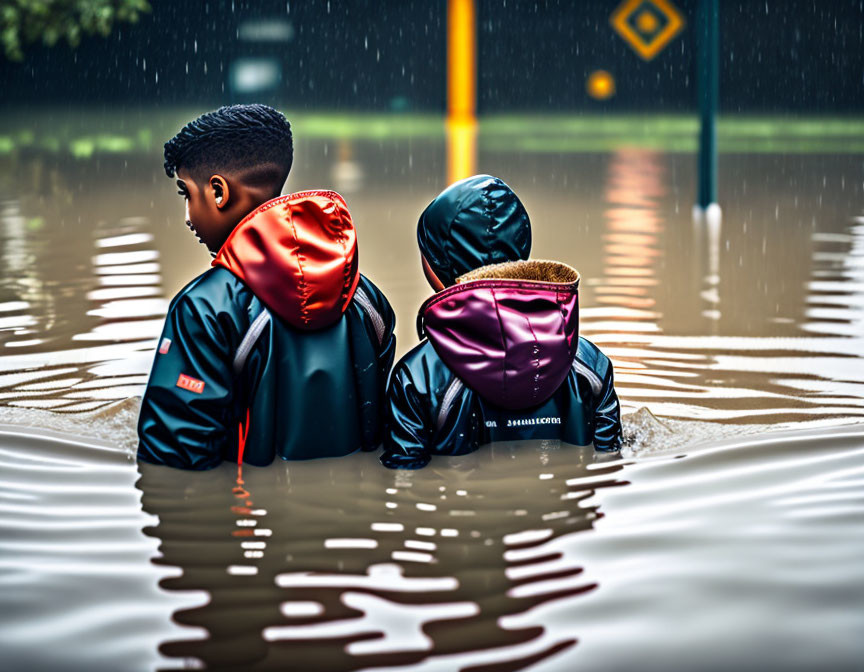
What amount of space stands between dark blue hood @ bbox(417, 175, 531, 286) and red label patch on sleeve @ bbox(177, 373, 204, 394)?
32.1 inches

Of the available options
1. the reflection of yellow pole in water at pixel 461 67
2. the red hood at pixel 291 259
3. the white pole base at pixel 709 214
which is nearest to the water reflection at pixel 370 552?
the red hood at pixel 291 259

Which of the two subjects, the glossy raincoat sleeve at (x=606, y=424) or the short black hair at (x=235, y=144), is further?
the glossy raincoat sleeve at (x=606, y=424)

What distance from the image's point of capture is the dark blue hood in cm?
323

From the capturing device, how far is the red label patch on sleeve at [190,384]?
10.0 feet

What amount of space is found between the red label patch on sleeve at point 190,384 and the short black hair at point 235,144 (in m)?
0.62

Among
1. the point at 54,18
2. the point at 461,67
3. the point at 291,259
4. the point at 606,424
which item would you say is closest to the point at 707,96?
the point at 606,424

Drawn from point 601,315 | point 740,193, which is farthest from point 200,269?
point 740,193

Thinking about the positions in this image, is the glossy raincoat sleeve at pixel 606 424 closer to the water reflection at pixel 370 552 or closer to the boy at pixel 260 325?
the water reflection at pixel 370 552

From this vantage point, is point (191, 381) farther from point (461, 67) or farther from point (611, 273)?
point (461, 67)

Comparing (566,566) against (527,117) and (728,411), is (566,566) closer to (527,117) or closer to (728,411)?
(728,411)

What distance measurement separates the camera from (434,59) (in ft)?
72.8


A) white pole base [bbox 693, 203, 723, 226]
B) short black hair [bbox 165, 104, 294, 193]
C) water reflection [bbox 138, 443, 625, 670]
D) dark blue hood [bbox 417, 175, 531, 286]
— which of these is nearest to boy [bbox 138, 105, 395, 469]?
short black hair [bbox 165, 104, 294, 193]

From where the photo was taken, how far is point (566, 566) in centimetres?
269

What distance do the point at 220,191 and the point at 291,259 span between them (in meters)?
0.37
